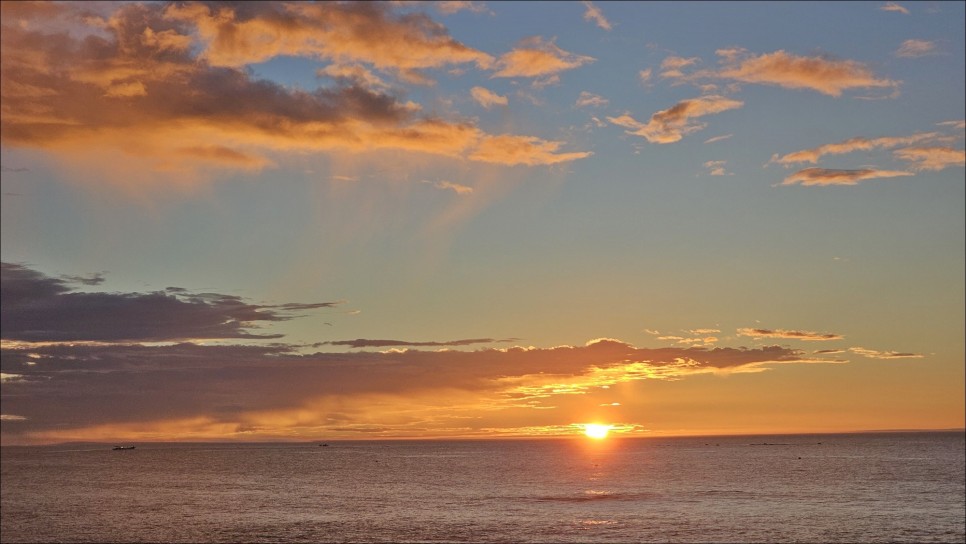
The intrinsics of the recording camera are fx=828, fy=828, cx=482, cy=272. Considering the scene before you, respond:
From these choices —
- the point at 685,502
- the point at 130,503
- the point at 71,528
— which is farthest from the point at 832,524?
the point at 130,503

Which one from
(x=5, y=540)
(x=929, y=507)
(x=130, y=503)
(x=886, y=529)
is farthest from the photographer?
(x=130, y=503)

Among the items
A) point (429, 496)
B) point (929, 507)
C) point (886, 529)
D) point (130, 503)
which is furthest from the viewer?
point (429, 496)

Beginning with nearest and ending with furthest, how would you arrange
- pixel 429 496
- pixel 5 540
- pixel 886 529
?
pixel 5 540 < pixel 886 529 < pixel 429 496

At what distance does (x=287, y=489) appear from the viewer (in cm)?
16850

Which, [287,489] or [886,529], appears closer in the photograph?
[886,529]

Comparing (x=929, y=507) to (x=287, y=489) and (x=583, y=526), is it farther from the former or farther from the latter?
(x=287, y=489)

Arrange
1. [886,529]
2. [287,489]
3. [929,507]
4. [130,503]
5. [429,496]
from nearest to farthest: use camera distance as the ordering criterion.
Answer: [886,529] < [929,507] < [130,503] < [429,496] < [287,489]

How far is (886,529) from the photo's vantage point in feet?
333

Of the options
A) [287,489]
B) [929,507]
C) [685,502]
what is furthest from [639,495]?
[287,489]

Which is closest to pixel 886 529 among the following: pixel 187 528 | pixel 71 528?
pixel 187 528

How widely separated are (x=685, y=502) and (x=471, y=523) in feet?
137

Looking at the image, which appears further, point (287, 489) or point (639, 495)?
point (287, 489)

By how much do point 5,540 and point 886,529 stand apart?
10439cm

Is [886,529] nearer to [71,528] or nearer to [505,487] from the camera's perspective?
[505,487]
